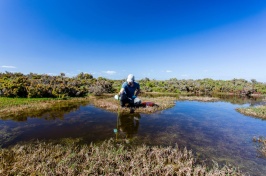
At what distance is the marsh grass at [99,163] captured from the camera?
3.96 m

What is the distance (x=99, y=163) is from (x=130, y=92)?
778 centimetres

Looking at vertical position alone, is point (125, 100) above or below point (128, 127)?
above

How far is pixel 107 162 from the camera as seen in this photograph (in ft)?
14.1

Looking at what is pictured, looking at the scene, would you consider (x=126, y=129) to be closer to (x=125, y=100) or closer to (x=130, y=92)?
(x=130, y=92)

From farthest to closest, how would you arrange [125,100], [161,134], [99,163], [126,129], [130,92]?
1. [125,100]
2. [130,92]
3. [126,129]
4. [161,134]
5. [99,163]

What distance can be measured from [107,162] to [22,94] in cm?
1711

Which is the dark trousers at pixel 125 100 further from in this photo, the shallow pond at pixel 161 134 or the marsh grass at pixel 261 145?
the marsh grass at pixel 261 145

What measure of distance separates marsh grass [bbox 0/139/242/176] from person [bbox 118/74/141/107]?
6185 mm

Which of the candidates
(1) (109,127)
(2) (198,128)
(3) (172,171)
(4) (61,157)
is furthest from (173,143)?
(4) (61,157)

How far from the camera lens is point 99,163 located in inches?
168

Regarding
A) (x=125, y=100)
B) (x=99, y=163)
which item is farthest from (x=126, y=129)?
(x=125, y=100)

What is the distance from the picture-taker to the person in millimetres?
10875

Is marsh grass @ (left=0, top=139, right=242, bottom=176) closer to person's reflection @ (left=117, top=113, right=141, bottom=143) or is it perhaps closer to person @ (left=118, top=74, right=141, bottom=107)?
person's reflection @ (left=117, top=113, right=141, bottom=143)

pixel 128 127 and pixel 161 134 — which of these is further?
pixel 128 127
